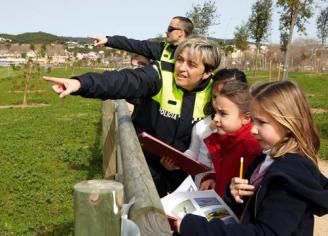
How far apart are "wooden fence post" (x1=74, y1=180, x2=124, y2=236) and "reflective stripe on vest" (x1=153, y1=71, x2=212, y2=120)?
1.44 metres

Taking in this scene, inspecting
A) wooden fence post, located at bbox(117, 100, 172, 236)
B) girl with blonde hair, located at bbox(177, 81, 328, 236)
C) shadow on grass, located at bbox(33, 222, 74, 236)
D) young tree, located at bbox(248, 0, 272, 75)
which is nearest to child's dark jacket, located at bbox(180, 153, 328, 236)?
girl with blonde hair, located at bbox(177, 81, 328, 236)

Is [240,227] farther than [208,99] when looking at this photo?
No

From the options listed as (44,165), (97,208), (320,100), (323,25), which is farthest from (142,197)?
(323,25)

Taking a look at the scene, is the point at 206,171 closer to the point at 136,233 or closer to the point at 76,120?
the point at 136,233

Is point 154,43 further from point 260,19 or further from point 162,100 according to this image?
point 260,19

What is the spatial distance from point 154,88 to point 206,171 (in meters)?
0.56

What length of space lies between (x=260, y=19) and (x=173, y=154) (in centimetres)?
2825

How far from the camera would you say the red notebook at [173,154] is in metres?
2.66

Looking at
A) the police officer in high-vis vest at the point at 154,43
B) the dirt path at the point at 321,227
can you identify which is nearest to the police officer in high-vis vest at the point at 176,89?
the police officer in high-vis vest at the point at 154,43

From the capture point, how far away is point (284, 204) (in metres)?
1.62

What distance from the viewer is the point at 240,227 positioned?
5.52 feet

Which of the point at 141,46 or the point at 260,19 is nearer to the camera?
the point at 141,46

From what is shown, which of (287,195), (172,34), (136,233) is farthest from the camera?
(172,34)

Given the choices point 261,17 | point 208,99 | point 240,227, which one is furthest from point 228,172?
point 261,17
